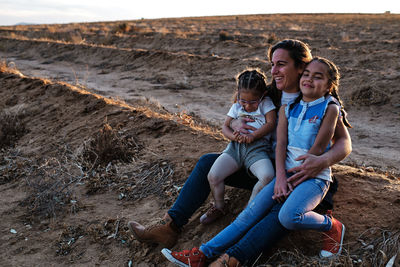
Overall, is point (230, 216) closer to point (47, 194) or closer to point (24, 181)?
point (47, 194)

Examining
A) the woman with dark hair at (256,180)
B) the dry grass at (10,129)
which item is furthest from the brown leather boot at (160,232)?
the dry grass at (10,129)

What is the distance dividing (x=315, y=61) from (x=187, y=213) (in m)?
1.46

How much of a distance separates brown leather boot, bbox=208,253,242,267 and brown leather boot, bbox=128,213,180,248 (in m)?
0.65

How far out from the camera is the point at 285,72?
2738 mm

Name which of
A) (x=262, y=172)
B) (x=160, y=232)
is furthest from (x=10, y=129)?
(x=262, y=172)

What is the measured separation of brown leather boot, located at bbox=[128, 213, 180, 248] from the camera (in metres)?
2.87

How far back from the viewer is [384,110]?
7.32m

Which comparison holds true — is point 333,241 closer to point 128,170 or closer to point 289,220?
point 289,220

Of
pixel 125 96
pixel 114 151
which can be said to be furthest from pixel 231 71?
pixel 114 151

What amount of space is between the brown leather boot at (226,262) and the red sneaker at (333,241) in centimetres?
55

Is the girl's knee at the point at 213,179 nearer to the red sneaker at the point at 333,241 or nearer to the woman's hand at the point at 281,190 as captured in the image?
the woman's hand at the point at 281,190

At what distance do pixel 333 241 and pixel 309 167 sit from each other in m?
0.50

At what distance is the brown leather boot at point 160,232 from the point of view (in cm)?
287

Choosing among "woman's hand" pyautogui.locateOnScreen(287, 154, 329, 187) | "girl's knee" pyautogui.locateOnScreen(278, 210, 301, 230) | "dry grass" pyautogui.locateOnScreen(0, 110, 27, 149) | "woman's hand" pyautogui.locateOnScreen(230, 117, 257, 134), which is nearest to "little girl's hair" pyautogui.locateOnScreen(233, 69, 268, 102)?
"woman's hand" pyautogui.locateOnScreen(230, 117, 257, 134)
